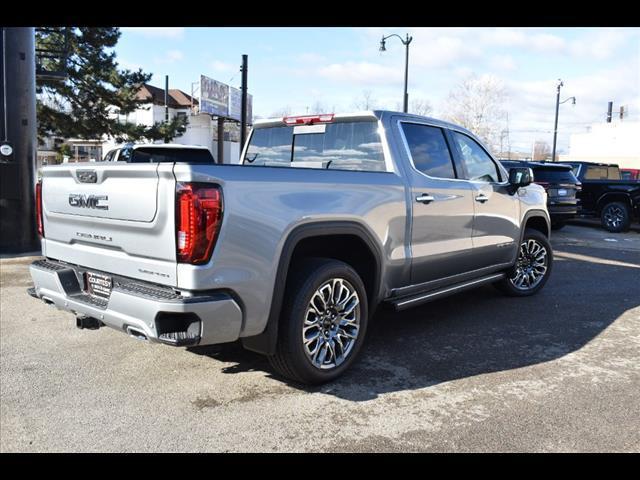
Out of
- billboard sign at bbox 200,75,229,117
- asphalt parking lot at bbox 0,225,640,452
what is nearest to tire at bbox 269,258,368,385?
asphalt parking lot at bbox 0,225,640,452

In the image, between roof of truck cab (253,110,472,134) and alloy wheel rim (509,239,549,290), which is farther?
alloy wheel rim (509,239,549,290)

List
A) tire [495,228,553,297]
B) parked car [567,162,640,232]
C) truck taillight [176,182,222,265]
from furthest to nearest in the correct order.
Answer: parked car [567,162,640,232]
tire [495,228,553,297]
truck taillight [176,182,222,265]

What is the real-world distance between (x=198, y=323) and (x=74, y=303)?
112cm

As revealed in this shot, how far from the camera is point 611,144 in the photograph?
68.5 m

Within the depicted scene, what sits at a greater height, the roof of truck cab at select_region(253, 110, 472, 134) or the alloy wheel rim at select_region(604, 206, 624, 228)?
the roof of truck cab at select_region(253, 110, 472, 134)

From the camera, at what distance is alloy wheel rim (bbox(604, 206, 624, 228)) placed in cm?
1440

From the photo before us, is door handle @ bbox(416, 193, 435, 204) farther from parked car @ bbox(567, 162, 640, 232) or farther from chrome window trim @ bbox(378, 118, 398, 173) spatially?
parked car @ bbox(567, 162, 640, 232)

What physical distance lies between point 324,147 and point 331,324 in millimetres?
1736

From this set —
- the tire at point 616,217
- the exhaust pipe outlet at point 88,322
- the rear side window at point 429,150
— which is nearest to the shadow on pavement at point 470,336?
the exhaust pipe outlet at point 88,322

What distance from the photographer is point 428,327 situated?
5281 millimetres

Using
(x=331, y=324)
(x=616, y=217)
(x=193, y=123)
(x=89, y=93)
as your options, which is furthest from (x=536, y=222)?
(x=193, y=123)

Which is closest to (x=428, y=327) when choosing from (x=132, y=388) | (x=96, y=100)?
(x=132, y=388)

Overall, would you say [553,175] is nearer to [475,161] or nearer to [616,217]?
[616,217]
